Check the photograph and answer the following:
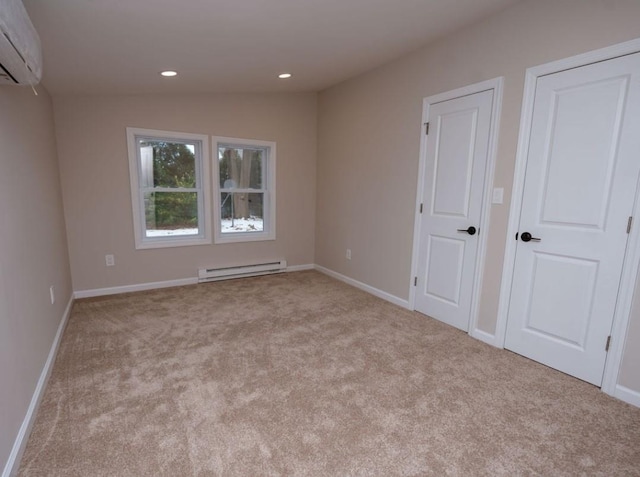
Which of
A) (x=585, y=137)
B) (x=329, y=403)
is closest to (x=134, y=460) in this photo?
(x=329, y=403)

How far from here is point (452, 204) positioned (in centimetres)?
298

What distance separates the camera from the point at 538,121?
232cm

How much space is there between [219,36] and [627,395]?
11.5ft

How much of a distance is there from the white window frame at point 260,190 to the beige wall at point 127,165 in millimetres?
79

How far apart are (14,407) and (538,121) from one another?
3.46 m

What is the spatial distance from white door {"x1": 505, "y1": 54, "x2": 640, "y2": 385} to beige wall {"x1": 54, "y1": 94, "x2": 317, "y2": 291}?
121 inches

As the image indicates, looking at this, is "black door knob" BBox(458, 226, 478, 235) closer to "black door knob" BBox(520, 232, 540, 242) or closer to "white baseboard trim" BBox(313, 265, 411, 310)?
"black door knob" BBox(520, 232, 540, 242)

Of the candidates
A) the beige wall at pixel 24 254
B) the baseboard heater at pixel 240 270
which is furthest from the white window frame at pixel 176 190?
the beige wall at pixel 24 254

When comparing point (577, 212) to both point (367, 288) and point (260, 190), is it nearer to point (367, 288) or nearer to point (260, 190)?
point (367, 288)

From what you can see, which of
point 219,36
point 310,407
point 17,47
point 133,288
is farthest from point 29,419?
point 219,36

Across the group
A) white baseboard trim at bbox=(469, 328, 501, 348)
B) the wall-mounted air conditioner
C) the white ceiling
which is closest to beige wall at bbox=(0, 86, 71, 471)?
the wall-mounted air conditioner

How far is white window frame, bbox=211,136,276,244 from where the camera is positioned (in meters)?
4.21

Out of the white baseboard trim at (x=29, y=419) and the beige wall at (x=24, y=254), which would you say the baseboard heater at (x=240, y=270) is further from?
the white baseboard trim at (x=29, y=419)

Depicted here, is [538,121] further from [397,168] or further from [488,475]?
[488,475]
